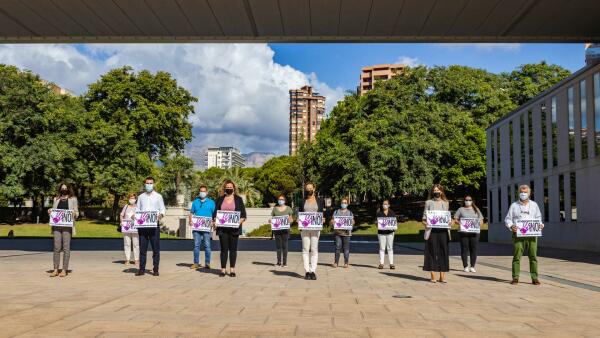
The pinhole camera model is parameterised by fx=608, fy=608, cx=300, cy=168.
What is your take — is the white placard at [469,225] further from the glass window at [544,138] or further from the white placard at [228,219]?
the glass window at [544,138]

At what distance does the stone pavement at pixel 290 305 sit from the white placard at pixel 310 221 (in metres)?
1.07

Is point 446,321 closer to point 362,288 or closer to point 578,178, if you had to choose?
point 362,288

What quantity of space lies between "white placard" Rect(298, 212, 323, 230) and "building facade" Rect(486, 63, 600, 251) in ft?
52.7

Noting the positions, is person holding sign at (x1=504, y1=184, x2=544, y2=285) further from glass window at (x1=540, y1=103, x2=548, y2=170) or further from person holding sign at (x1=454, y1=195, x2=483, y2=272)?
glass window at (x1=540, y1=103, x2=548, y2=170)

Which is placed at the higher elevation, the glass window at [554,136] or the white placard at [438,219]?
the glass window at [554,136]

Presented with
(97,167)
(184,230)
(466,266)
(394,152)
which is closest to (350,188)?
(394,152)

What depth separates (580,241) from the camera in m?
25.5

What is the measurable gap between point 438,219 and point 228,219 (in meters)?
4.20

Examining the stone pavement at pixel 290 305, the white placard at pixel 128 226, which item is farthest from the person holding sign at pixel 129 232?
the stone pavement at pixel 290 305

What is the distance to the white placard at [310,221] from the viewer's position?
12375 mm

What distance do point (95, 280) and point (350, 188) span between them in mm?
41240

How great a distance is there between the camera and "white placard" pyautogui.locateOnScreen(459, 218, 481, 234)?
15.2m

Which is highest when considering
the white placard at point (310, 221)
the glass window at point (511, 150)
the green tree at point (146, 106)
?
the green tree at point (146, 106)

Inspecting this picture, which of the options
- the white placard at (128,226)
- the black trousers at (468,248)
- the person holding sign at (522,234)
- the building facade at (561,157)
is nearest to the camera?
the person holding sign at (522,234)
